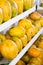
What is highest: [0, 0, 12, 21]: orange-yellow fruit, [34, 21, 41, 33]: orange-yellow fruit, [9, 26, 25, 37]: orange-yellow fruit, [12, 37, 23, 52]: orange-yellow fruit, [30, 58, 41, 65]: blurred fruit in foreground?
[34, 21, 41, 33]: orange-yellow fruit

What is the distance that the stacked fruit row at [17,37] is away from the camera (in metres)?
1.24

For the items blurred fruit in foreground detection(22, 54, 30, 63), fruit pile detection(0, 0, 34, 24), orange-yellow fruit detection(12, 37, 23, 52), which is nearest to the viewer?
fruit pile detection(0, 0, 34, 24)

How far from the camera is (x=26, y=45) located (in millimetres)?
1597

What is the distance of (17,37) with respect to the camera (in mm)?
1494

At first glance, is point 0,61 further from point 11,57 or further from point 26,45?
point 26,45

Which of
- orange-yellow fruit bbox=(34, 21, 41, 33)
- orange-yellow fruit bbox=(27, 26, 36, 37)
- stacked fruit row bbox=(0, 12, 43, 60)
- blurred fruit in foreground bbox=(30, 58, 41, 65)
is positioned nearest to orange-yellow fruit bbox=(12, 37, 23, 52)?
stacked fruit row bbox=(0, 12, 43, 60)

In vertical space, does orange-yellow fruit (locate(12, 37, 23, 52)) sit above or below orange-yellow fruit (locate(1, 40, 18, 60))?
above

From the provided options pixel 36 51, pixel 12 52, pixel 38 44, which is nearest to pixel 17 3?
pixel 12 52

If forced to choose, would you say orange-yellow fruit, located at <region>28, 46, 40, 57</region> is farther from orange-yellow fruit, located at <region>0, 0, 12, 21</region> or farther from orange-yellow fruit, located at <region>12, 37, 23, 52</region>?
orange-yellow fruit, located at <region>0, 0, 12, 21</region>

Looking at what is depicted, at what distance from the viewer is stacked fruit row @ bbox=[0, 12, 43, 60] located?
4.07ft

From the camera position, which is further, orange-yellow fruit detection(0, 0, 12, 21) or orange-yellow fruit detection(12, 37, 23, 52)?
orange-yellow fruit detection(12, 37, 23, 52)

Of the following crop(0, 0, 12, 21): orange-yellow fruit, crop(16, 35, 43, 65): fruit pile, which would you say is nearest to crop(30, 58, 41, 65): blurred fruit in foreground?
crop(16, 35, 43, 65): fruit pile

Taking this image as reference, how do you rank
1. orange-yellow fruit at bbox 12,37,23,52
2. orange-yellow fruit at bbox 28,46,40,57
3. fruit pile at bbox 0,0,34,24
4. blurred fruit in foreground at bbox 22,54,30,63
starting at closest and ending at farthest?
fruit pile at bbox 0,0,34,24, orange-yellow fruit at bbox 12,37,23,52, orange-yellow fruit at bbox 28,46,40,57, blurred fruit in foreground at bbox 22,54,30,63

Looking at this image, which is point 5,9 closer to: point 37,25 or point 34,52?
point 34,52
